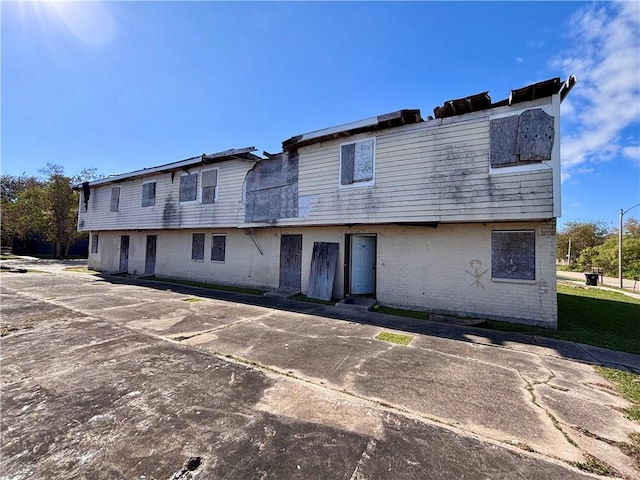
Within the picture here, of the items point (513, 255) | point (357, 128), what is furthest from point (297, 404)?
point (357, 128)

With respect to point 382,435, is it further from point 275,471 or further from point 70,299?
point 70,299

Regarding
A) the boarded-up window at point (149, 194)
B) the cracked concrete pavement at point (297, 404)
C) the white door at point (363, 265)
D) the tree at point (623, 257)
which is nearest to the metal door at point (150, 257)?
the boarded-up window at point (149, 194)

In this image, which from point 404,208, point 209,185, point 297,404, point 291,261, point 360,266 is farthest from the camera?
point 209,185

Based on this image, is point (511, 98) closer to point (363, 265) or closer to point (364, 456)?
point (363, 265)

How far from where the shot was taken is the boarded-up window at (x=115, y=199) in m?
16.7

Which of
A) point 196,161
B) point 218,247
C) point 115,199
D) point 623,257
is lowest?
point 218,247

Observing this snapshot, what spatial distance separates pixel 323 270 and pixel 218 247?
6067 millimetres

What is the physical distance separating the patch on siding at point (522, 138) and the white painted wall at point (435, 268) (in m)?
1.72

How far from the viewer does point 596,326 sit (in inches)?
288

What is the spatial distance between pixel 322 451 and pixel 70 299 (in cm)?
1010

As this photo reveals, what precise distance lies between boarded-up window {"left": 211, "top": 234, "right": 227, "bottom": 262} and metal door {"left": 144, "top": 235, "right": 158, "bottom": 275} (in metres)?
4.79

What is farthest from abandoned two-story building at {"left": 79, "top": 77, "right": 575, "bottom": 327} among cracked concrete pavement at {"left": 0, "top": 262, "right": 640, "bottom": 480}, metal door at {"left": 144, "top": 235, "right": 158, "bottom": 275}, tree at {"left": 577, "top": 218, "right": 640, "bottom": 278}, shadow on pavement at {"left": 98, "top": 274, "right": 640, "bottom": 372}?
tree at {"left": 577, "top": 218, "right": 640, "bottom": 278}

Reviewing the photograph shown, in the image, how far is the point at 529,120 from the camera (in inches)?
271

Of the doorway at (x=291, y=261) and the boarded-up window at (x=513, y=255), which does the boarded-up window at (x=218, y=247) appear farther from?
the boarded-up window at (x=513, y=255)
